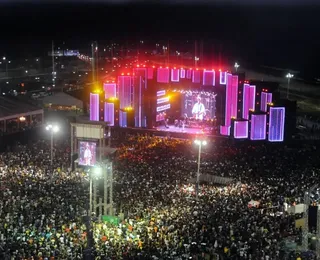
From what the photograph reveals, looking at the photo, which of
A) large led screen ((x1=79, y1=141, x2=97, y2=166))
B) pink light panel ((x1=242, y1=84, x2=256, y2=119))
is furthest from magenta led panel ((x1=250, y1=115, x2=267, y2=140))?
large led screen ((x1=79, y1=141, x2=97, y2=166))

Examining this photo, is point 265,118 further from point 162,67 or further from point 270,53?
point 270,53

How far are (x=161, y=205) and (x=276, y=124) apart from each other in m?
15.2

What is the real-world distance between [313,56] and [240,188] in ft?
164

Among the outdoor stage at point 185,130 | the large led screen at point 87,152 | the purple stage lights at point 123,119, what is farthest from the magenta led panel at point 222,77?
the large led screen at point 87,152

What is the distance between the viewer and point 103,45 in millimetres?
78562

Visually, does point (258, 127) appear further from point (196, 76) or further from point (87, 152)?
point (87, 152)

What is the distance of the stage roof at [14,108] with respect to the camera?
29.5 metres

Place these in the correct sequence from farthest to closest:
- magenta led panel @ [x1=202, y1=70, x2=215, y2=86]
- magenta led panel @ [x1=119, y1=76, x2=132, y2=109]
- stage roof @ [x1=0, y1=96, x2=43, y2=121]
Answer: magenta led panel @ [x1=119, y1=76, x2=132, y2=109] → magenta led panel @ [x1=202, y1=70, x2=215, y2=86] → stage roof @ [x1=0, y1=96, x2=43, y2=121]

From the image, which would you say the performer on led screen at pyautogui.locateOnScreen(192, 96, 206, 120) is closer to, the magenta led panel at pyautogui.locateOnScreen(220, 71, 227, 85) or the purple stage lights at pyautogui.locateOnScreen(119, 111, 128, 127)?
the magenta led panel at pyautogui.locateOnScreen(220, 71, 227, 85)

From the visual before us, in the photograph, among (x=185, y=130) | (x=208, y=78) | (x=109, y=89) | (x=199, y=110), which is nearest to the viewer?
(x=185, y=130)

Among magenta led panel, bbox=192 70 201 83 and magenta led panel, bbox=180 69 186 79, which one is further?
magenta led panel, bbox=180 69 186 79

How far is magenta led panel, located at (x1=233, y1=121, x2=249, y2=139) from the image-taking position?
30172mm

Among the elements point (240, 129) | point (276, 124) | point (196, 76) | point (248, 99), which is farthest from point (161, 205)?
point (196, 76)

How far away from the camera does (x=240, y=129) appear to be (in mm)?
30250
